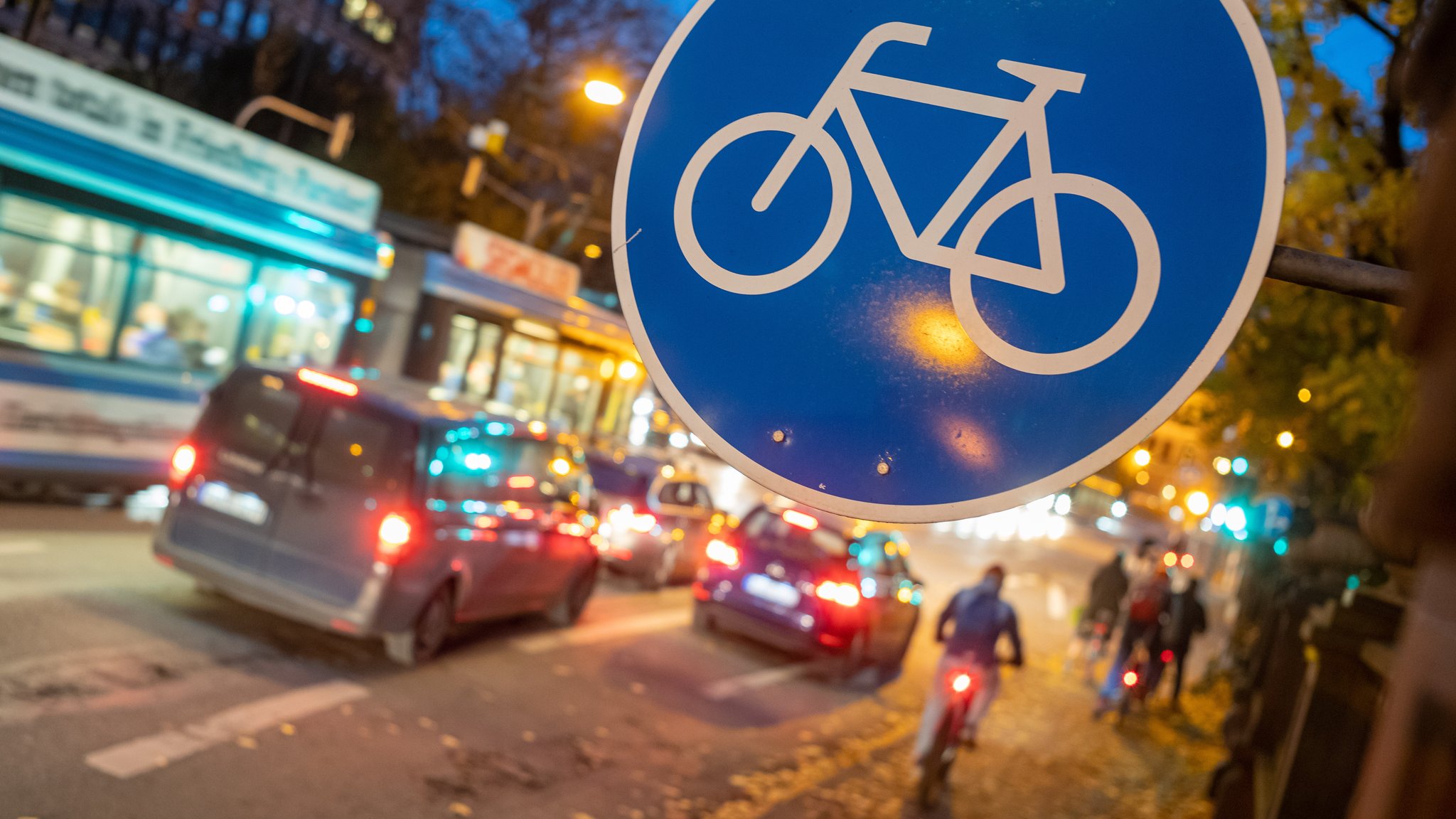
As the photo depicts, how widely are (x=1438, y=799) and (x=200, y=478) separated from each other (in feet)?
30.2

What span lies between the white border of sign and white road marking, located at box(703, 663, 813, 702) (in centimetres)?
923

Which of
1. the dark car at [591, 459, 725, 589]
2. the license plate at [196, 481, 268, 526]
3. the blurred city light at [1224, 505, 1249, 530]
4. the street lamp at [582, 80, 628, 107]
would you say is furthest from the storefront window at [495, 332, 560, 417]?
the license plate at [196, 481, 268, 526]

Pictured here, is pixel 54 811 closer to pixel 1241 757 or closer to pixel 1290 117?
pixel 1241 757

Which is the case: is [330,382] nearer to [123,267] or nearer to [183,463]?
[183,463]

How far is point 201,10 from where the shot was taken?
1800 inches

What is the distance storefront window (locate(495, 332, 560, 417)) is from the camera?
23828mm

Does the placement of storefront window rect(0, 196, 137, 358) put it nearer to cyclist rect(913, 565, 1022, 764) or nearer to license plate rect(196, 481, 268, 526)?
license plate rect(196, 481, 268, 526)

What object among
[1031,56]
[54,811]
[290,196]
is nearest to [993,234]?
[1031,56]

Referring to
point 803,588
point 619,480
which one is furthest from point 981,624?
point 619,480

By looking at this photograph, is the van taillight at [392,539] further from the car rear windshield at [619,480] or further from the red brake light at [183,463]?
the car rear windshield at [619,480]

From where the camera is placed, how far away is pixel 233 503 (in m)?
9.12

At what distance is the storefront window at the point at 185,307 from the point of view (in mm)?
13125

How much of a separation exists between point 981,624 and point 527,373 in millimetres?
16154

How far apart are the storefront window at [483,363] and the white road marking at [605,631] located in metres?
9.11
